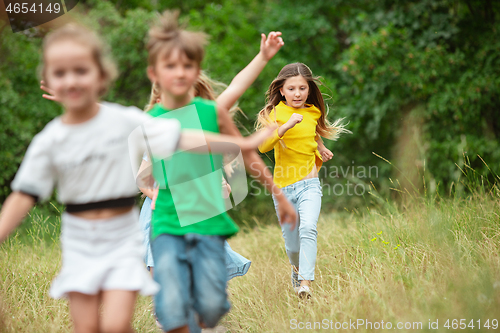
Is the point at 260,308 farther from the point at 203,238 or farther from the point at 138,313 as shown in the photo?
the point at 203,238

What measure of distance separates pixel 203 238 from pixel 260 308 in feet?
5.30

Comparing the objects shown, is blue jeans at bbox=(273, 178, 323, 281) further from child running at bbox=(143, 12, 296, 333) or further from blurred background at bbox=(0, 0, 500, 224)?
blurred background at bbox=(0, 0, 500, 224)

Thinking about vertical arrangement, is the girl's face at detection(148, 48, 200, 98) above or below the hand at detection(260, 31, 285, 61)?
below

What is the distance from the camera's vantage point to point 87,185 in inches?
82.4

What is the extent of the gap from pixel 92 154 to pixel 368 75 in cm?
810

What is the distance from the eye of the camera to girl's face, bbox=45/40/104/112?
2.04m

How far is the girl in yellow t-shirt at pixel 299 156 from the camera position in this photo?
12.2 feet

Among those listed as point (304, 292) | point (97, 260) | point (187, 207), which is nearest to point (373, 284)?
point (304, 292)

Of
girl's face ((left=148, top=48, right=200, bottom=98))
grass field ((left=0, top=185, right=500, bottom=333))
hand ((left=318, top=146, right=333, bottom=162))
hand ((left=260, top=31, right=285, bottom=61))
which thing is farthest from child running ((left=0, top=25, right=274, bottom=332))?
hand ((left=318, top=146, right=333, bottom=162))

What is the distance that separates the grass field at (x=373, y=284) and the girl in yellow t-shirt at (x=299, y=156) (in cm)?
36

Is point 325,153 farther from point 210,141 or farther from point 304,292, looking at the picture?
point 210,141

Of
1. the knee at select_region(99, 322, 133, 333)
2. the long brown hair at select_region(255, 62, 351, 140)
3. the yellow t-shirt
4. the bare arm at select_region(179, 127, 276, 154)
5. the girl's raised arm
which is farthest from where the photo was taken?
the long brown hair at select_region(255, 62, 351, 140)

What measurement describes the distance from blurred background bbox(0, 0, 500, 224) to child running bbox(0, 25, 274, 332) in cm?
493

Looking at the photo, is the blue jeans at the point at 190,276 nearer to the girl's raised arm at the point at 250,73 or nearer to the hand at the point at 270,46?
the girl's raised arm at the point at 250,73
